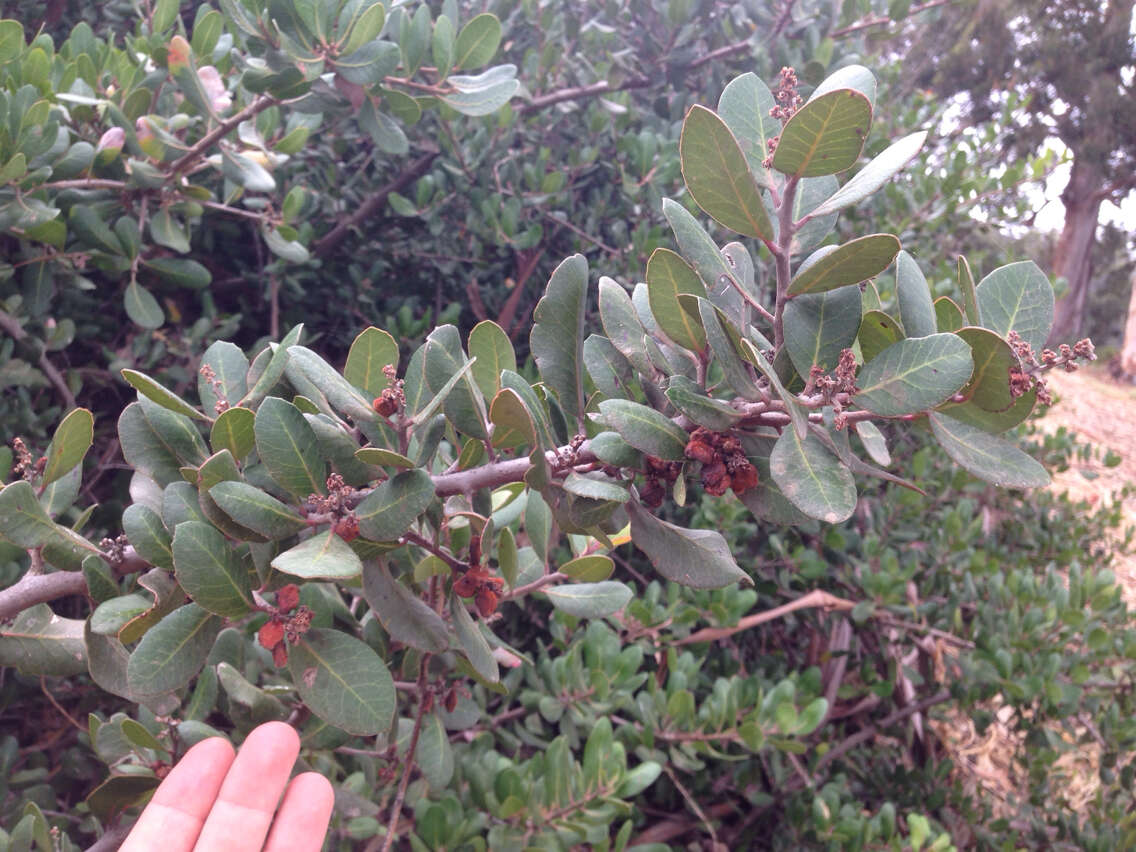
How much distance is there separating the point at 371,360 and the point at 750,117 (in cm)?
40

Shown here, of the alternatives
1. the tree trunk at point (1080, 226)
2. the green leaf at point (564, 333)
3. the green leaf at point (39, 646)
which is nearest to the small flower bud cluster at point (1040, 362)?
the green leaf at point (564, 333)

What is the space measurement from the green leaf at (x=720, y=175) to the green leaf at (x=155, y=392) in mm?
469

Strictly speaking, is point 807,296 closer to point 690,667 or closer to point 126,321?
point 690,667

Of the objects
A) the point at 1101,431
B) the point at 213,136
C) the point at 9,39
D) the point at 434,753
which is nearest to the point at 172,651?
the point at 434,753

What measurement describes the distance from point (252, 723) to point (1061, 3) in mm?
14255

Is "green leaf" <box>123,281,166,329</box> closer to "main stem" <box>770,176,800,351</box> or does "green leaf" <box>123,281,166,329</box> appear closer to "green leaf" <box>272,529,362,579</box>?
"green leaf" <box>272,529,362,579</box>

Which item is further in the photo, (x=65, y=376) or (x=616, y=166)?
(x=616, y=166)

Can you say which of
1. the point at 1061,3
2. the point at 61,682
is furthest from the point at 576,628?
the point at 1061,3

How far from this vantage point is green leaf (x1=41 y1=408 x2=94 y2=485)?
743 millimetres

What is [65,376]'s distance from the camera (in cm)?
161

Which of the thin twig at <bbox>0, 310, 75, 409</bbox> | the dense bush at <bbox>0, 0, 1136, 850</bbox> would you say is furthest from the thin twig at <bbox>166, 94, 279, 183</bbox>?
the thin twig at <bbox>0, 310, 75, 409</bbox>

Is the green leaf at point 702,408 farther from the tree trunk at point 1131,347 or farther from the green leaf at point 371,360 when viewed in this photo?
the tree trunk at point 1131,347

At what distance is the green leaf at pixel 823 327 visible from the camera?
59cm

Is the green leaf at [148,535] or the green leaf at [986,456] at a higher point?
the green leaf at [986,456]
